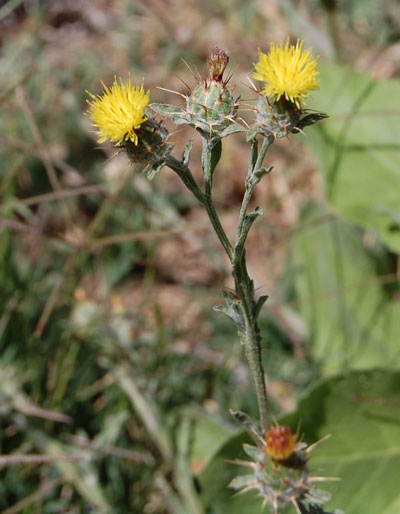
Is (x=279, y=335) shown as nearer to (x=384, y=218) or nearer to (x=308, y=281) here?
(x=308, y=281)

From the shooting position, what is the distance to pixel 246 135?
1328 mm

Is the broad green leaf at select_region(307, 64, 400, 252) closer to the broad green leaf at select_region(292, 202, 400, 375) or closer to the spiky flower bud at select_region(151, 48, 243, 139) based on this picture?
the broad green leaf at select_region(292, 202, 400, 375)

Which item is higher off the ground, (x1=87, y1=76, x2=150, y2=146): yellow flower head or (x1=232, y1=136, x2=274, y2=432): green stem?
(x1=87, y1=76, x2=150, y2=146): yellow flower head

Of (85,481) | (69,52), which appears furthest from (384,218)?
(69,52)

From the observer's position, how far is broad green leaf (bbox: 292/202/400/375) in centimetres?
309

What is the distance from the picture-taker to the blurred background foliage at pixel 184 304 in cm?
237

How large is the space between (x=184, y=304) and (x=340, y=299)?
0.97 m

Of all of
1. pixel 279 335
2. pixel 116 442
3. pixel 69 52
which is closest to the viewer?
pixel 116 442

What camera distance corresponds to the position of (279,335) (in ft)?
10.6

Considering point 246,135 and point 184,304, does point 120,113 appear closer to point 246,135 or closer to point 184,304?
point 246,135

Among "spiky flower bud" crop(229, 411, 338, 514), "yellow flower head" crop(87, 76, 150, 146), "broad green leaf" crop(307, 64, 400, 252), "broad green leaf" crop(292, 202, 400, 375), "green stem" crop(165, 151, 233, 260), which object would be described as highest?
"broad green leaf" crop(307, 64, 400, 252)

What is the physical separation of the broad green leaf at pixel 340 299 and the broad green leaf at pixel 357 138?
1.04 feet

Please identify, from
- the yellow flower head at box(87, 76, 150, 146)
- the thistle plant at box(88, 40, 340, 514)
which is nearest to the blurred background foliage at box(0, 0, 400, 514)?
the thistle plant at box(88, 40, 340, 514)

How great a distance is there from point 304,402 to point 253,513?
1.36 feet
